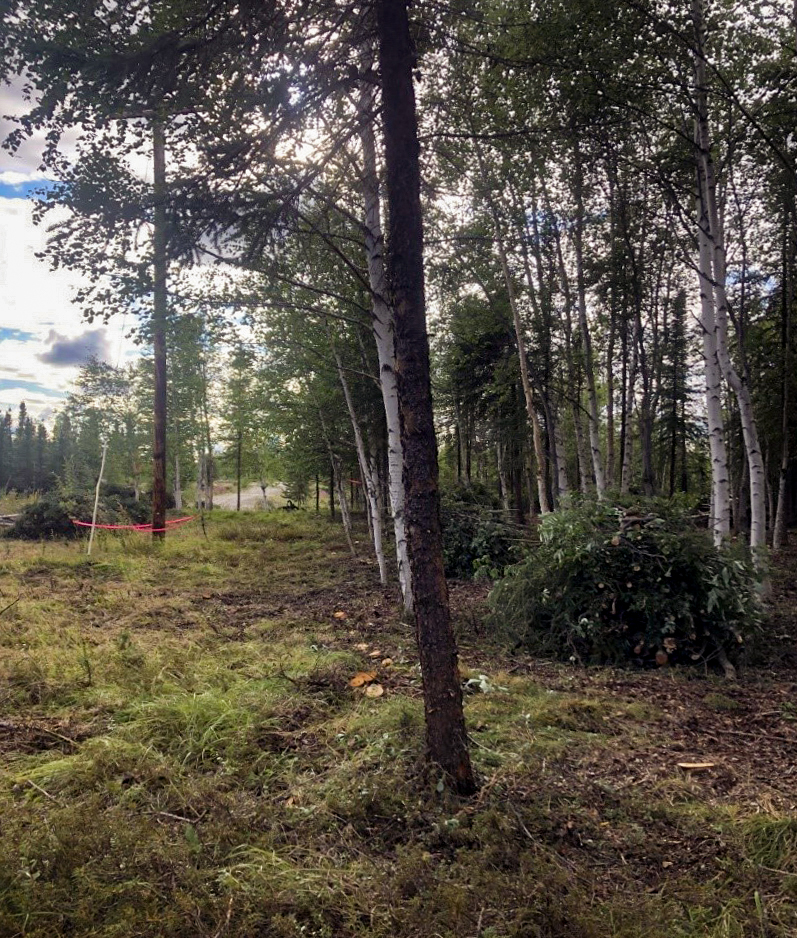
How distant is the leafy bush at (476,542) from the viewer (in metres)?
11.4

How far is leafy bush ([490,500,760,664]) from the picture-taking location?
5.79 metres

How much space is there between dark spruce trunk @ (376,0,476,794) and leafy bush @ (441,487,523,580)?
7.27 meters

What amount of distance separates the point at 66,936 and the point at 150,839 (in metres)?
0.55

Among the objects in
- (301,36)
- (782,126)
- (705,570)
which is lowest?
(705,570)

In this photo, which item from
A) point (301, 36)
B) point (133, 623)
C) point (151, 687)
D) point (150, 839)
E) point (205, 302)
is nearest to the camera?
point (150, 839)

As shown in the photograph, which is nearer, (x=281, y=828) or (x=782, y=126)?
(x=281, y=828)

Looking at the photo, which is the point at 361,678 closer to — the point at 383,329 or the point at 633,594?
the point at 633,594

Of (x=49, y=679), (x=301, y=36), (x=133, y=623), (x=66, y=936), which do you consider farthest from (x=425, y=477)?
(x=133, y=623)

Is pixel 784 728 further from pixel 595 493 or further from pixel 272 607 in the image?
pixel 272 607

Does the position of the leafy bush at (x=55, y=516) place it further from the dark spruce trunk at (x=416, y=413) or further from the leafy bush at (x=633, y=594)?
the dark spruce trunk at (x=416, y=413)

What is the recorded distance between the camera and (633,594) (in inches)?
234

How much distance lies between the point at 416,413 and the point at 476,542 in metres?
8.53

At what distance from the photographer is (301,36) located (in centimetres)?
383

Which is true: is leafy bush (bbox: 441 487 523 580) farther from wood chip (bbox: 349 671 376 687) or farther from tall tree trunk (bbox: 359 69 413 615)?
wood chip (bbox: 349 671 376 687)
